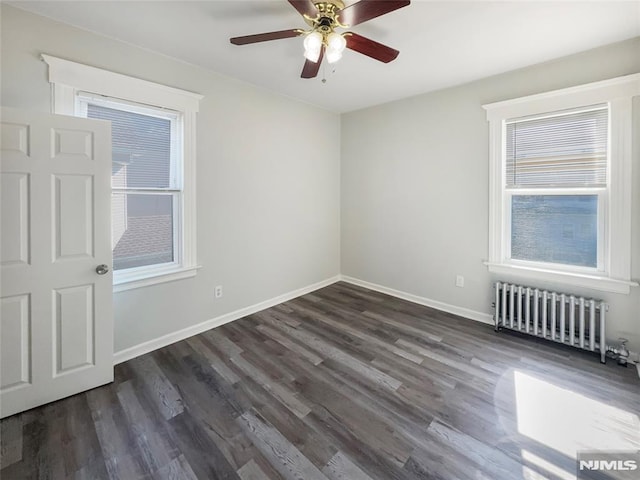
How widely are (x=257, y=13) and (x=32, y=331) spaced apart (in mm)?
2704

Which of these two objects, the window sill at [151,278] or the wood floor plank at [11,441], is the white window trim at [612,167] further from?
the wood floor plank at [11,441]

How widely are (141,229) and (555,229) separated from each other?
13.2ft

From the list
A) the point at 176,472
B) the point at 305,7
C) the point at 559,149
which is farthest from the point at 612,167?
the point at 176,472

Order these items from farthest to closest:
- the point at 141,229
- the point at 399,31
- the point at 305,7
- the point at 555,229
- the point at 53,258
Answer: the point at 555,229 < the point at 141,229 < the point at 399,31 < the point at 53,258 < the point at 305,7

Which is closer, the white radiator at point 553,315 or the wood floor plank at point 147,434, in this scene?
the wood floor plank at point 147,434

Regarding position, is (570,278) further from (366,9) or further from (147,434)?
(147,434)

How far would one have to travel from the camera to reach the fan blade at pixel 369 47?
1814 mm

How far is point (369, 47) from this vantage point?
75.0 inches

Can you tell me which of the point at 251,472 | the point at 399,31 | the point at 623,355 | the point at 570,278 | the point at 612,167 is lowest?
the point at 251,472

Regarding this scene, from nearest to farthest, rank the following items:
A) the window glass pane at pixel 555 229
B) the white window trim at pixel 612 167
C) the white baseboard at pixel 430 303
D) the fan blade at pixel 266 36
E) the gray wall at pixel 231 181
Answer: the fan blade at pixel 266 36, the gray wall at pixel 231 181, the white window trim at pixel 612 167, the window glass pane at pixel 555 229, the white baseboard at pixel 430 303

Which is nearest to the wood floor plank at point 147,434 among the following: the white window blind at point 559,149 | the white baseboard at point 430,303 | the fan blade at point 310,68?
the fan blade at point 310,68

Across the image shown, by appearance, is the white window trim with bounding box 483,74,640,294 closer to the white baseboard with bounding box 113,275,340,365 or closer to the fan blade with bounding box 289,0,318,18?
the fan blade with bounding box 289,0,318,18

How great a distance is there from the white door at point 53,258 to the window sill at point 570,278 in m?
3.71

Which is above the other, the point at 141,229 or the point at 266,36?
the point at 266,36
